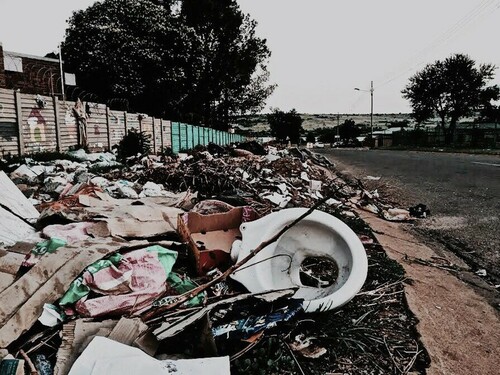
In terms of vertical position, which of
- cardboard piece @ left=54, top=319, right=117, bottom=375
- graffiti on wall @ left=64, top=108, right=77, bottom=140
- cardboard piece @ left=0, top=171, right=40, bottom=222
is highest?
graffiti on wall @ left=64, top=108, right=77, bottom=140

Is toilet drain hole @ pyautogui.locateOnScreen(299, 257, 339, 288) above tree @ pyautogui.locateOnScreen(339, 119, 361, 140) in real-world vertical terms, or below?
below

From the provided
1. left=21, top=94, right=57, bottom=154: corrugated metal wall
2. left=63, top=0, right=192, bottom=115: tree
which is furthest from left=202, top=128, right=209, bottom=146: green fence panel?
left=21, top=94, right=57, bottom=154: corrugated metal wall

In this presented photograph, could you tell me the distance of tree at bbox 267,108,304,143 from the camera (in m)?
50.2

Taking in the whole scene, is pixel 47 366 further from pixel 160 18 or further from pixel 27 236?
pixel 160 18

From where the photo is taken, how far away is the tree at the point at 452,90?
35.9m

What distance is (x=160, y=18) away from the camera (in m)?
20.9

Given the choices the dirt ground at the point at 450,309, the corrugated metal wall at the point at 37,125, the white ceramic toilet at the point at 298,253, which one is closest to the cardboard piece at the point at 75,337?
the white ceramic toilet at the point at 298,253

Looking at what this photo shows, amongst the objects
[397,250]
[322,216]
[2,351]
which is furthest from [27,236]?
[397,250]

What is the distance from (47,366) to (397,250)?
3.18 metres

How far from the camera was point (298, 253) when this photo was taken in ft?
9.19

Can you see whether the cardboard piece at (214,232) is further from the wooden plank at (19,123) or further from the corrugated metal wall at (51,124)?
the wooden plank at (19,123)

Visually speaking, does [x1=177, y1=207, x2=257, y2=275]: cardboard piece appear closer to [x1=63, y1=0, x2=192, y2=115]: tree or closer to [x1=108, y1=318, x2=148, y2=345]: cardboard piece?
[x1=108, y1=318, x2=148, y2=345]: cardboard piece

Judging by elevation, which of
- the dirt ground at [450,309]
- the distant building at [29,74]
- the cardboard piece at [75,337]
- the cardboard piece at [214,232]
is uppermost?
the distant building at [29,74]

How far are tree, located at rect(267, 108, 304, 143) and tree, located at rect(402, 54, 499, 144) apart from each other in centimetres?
1506
